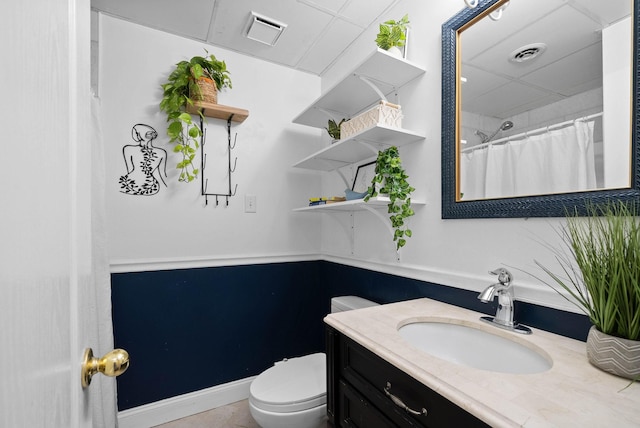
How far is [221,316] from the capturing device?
6.25 ft

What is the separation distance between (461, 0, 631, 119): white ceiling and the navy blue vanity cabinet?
3.14 ft

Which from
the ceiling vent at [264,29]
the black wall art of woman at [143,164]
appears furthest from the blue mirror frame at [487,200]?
the black wall art of woman at [143,164]

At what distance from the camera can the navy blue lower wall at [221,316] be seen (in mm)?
1660

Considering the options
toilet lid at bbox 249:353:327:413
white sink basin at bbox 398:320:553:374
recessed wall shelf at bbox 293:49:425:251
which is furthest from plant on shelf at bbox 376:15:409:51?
toilet lid at bbox 249:353:327:413

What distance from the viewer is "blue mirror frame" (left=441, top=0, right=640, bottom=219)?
757 millimetres

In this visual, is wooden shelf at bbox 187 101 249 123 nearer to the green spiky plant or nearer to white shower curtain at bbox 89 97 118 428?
white shower curtain at bbox 89 97 118 428

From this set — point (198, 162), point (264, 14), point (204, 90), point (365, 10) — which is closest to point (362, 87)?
point (365, 10)

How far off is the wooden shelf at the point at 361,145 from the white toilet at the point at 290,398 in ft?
3.91

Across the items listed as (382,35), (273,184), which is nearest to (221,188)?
(273,184)

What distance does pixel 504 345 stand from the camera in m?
0.92

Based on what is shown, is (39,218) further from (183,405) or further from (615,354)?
(183,405)

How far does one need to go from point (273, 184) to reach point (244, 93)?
2.19 feet

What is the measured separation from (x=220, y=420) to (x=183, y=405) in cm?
25

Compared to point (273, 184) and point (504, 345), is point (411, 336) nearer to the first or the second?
point (504, 345)
